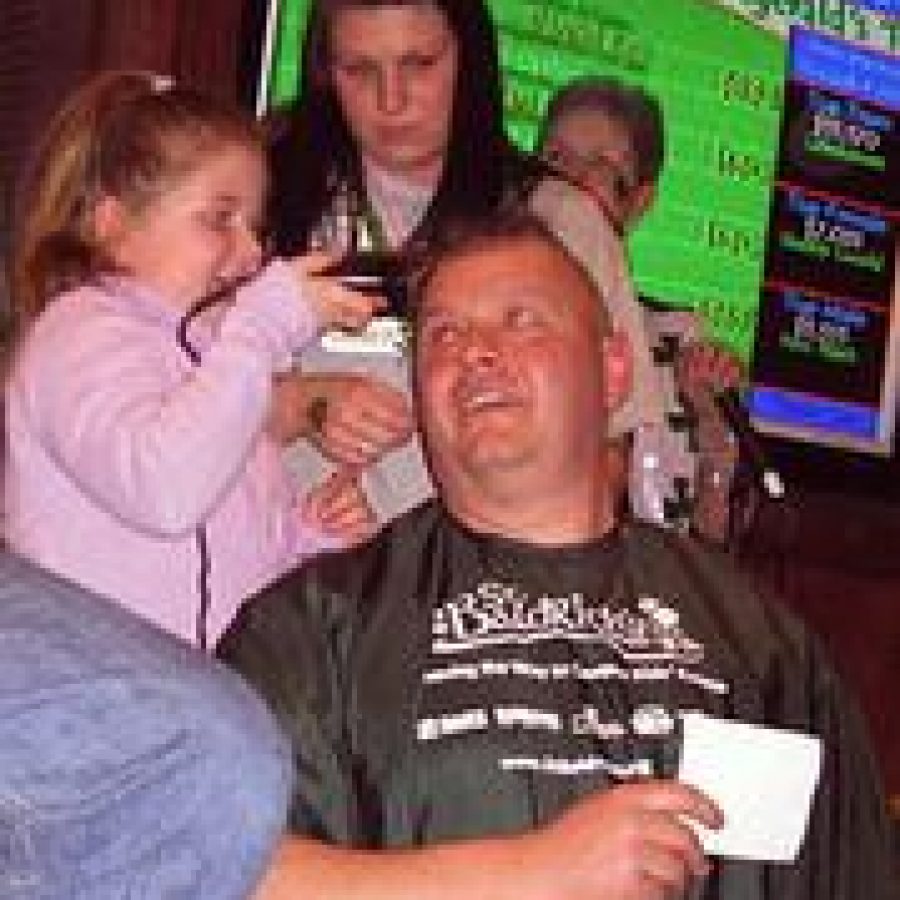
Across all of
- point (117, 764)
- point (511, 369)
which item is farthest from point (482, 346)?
point (117, 764)

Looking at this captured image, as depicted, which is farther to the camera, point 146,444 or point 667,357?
point 667,357

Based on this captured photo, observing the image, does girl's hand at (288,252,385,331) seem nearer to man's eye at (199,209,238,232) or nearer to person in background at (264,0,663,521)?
man's eye at (199,209,238,232)

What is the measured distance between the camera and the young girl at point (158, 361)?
68.1 inches

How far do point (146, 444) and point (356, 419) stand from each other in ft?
0.94

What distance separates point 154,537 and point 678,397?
88 centimetres

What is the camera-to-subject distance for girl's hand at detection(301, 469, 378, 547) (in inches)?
77.5

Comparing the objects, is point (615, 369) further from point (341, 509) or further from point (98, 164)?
point (98, 164)

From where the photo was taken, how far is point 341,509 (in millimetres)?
1997

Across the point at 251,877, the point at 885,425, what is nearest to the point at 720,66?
the point at 885,425

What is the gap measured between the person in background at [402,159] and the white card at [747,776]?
2.23 ft

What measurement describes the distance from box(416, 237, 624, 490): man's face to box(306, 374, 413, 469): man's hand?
0.27 metres

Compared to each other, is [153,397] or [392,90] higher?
[392,90]

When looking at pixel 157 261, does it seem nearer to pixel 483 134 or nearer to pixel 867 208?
pixel 483 134

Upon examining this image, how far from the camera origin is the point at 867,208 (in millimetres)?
4086
